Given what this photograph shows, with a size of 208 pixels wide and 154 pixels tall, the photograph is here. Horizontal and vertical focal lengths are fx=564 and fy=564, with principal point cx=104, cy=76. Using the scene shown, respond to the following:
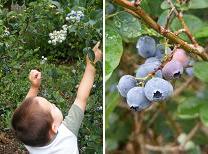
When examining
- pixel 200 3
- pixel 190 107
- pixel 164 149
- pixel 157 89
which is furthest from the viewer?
pixel 164 149

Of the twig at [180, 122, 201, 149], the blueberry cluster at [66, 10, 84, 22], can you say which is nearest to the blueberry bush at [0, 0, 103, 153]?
the blueberry cluster at [66, 10, 84, 22]

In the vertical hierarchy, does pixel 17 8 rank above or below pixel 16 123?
above

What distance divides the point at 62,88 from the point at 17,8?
193mm

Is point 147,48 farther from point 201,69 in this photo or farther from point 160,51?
point 201,69

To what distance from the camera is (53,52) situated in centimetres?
115

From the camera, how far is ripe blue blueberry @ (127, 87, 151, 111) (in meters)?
0.91

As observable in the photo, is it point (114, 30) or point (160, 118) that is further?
point (160, 118)

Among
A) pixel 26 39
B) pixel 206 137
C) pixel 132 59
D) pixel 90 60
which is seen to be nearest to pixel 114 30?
pixel 90 60

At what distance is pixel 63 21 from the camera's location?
1.18 meters

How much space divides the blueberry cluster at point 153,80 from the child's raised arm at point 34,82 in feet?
0.70

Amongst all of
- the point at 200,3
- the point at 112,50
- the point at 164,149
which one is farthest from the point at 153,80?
the point at 164,149

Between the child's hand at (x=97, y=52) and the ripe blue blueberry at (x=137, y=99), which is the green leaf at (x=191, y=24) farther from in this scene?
the ripe blue blueberry at (x=137, y=99)

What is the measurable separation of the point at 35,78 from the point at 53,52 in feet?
0.25

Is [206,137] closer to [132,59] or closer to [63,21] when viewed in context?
[132,59]
